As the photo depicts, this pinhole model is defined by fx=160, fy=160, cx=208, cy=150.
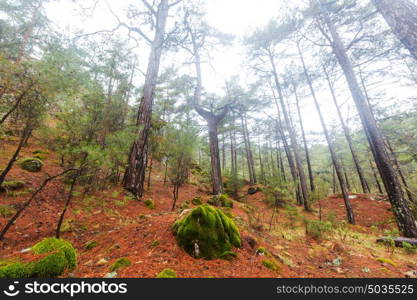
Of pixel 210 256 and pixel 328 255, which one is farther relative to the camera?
pixel 328 255

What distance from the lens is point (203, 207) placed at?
2816 millimetres

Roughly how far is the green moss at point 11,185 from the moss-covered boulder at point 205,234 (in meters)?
5.13

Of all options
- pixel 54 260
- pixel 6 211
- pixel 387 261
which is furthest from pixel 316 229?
pixel 6 211

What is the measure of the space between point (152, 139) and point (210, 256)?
6.35 metres

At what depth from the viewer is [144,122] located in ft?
20.6

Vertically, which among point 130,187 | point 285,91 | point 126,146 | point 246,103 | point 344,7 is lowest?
point 130,187

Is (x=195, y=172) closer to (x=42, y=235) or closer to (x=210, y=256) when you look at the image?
(x=42, y=235)

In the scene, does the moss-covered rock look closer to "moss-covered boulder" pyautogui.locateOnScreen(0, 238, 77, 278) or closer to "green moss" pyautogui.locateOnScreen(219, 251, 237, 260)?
"green moss" pyautogui.locateOnScreen(219, 251, 237, 260)

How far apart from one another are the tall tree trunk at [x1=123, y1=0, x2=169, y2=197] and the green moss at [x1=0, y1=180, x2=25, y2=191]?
2.76m

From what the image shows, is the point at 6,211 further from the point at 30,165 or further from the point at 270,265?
the point at 270,265

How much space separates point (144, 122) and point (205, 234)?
5.14 m

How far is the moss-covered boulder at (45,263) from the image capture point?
1.59m

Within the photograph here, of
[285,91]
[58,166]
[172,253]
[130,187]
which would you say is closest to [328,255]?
[172,253]

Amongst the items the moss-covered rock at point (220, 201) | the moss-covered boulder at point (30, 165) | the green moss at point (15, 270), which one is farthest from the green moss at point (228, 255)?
the moss-covered boulder at point (30, 165)
